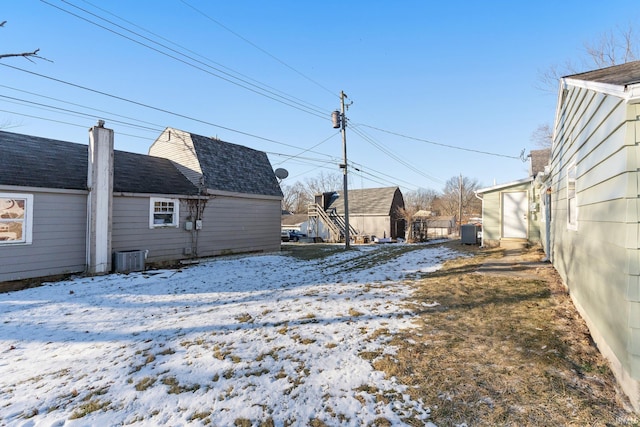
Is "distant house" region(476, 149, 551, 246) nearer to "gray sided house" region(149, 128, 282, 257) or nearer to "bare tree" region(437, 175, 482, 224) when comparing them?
"gray sided house" region(149, 128, 282, 257)

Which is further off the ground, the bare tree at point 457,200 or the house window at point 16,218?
the bare tree at point 457,200

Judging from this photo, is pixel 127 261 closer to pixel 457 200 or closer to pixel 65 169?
pixel 65 169

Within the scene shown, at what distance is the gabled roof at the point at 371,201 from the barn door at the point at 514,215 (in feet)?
60.1

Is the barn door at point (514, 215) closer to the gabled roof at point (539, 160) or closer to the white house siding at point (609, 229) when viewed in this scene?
the gabled roof at point (539, 160)

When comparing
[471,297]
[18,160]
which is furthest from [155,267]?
[471,297]

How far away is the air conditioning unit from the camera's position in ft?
31.5

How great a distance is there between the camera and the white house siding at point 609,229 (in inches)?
104

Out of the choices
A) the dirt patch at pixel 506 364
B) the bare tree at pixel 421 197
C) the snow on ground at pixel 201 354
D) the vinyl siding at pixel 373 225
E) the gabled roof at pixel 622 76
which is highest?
the bare tree at pixel 421 197

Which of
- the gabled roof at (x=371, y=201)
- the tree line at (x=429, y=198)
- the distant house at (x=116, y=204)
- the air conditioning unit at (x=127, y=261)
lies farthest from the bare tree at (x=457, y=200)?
the air conditioning unit at (x=127, y=261)

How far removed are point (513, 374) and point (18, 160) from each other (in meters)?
12.6

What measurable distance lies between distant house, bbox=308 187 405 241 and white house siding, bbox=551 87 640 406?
25.3 metres

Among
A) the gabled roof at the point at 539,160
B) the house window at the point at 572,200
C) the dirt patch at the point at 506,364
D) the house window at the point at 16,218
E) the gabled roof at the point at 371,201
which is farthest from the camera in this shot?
the gabled roof at the point at 371,201

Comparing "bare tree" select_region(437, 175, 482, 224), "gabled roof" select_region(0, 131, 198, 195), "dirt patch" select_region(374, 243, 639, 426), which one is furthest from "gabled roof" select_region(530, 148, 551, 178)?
"bare tree" select_region(437, 175, 482, 224)

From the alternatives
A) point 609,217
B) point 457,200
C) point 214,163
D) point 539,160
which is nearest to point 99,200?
point 214,163
